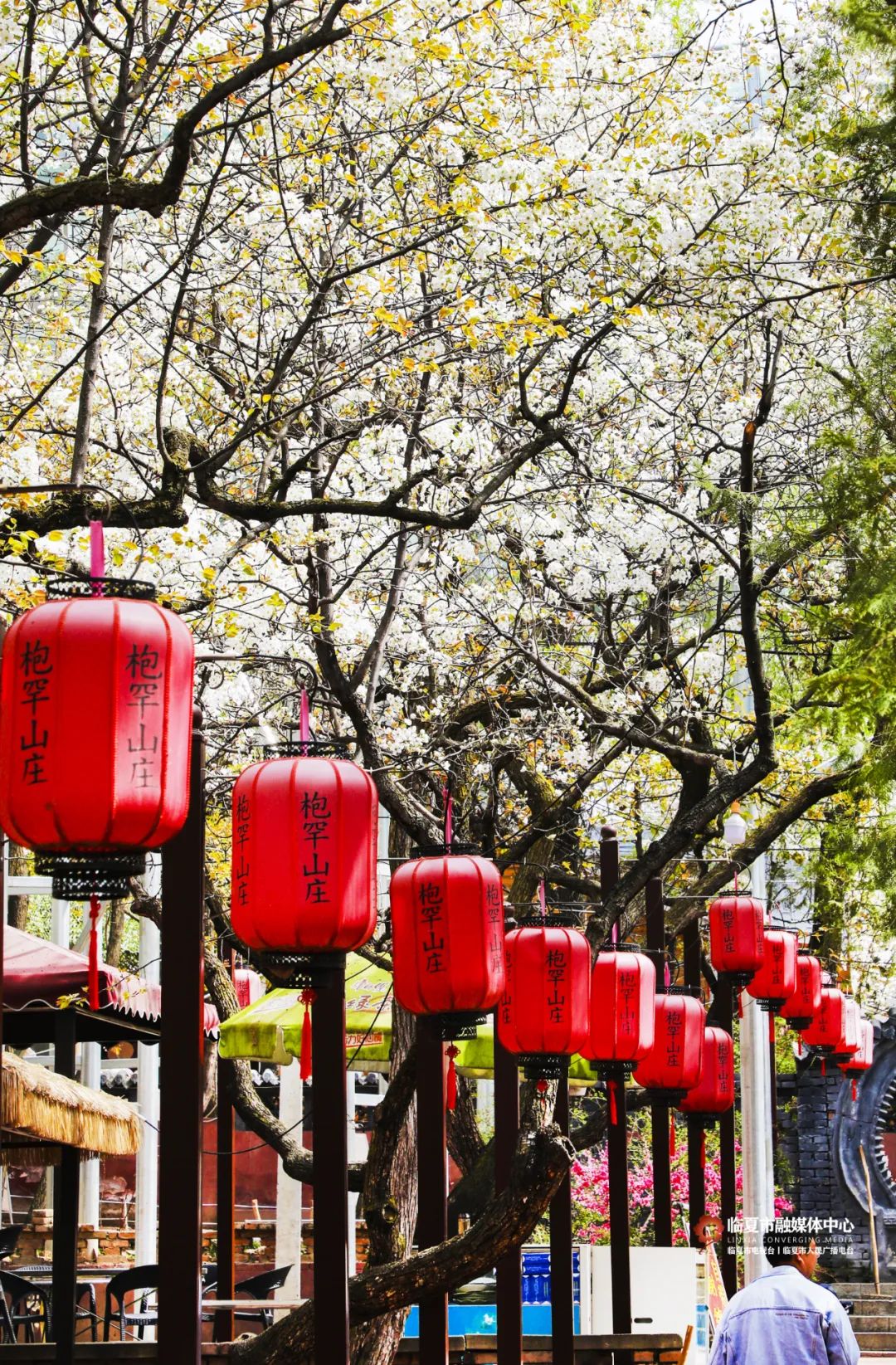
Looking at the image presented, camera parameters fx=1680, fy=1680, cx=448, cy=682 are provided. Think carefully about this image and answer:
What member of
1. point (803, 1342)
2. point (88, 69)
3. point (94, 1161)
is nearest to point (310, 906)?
point (803, 1342)

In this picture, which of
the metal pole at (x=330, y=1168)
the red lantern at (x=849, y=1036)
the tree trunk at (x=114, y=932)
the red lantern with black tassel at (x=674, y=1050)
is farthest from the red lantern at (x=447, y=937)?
the tree trunk at (x=114, y=932)

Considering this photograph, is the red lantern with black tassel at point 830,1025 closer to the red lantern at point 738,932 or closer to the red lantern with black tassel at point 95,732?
the red lantern at point 738,932

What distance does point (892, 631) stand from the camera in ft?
17.4

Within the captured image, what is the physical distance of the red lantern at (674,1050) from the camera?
14.2m

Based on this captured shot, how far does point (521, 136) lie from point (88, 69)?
2.68m

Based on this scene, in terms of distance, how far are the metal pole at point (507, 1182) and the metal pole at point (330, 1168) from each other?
2.98 m

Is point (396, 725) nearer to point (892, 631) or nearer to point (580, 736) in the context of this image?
point (580, 736)

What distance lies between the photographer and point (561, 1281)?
11398 mm

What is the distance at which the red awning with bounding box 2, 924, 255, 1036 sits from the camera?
9617 mm

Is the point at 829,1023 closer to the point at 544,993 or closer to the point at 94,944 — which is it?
the point at 544,993

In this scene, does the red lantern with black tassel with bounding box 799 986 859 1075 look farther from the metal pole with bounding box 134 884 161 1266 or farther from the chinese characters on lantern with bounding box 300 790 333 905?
the chinese characters on lantern with bounding box 300 790 333 905

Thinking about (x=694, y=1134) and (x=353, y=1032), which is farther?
(x=694, y=1134)

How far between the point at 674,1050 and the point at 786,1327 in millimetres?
8126

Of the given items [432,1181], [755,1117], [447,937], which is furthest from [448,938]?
[755,1117]
